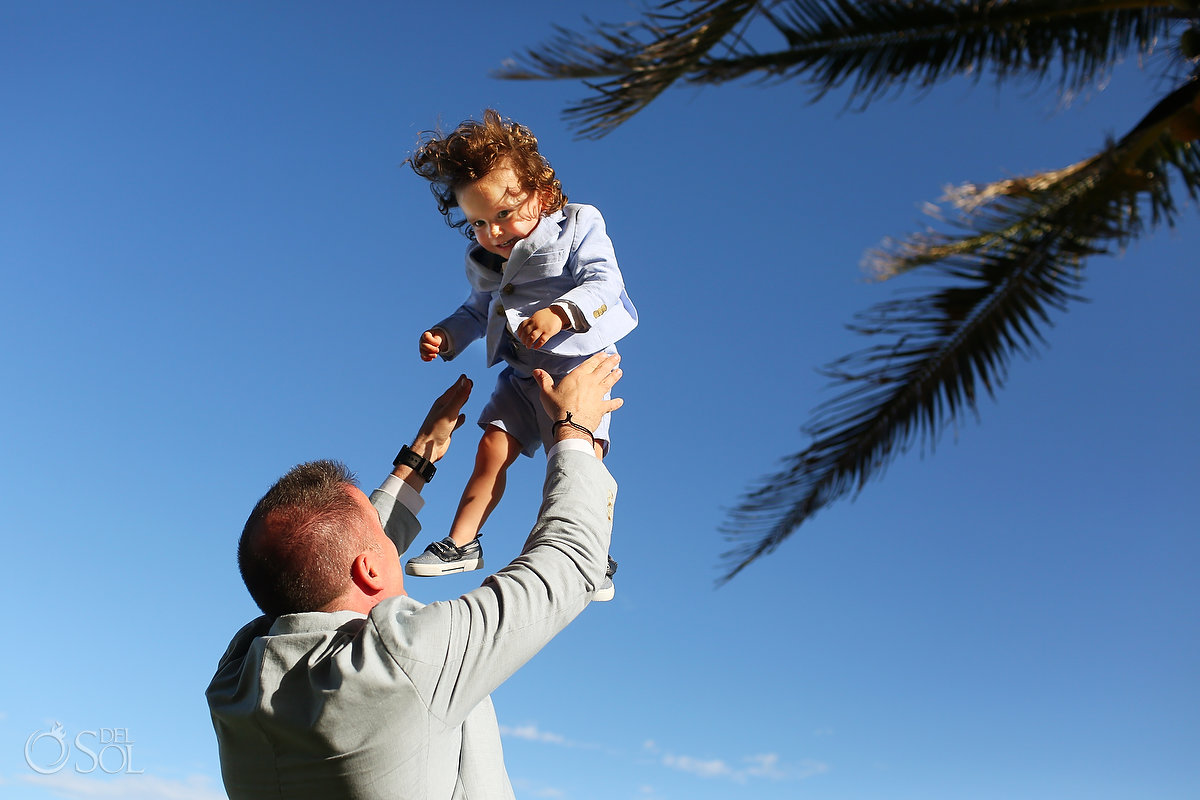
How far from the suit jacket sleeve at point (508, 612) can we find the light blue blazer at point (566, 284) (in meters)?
1.18

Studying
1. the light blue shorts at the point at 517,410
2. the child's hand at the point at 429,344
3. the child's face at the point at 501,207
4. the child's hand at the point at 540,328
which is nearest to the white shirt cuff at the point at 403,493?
the light blue shorts at the point at 517,410

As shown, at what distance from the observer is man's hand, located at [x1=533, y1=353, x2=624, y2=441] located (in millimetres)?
3137

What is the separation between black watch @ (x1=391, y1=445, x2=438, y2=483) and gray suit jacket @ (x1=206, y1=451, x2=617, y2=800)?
130 cm

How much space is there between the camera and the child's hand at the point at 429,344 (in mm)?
4410

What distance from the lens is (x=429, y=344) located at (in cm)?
441

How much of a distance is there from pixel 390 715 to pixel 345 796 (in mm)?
268

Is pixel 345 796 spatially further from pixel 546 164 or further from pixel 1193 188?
pixel 1193 188

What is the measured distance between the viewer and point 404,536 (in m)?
4.00

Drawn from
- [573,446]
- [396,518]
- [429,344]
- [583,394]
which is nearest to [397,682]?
[573,446]

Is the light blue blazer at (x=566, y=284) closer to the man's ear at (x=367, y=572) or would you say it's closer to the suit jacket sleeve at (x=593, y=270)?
the suit jacket sleeve at (x=593, y=270)

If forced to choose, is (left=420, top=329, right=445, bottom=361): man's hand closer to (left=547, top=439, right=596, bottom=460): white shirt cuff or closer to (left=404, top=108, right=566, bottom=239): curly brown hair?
(left=404, top=108, right=566, bottom=239): curly brown hair

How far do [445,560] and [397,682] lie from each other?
163cm

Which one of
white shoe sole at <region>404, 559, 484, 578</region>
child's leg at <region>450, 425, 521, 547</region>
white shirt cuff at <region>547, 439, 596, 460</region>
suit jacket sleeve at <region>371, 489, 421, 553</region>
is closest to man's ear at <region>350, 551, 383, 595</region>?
white shirt cuff at <region>547, 439, 596, 460</region>

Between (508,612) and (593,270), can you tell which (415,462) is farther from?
(508,612)
